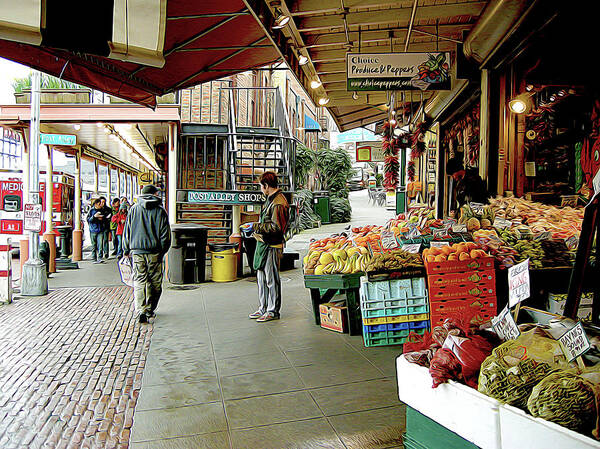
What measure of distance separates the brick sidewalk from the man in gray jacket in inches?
15.2

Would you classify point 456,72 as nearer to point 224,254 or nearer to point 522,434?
point 224,254

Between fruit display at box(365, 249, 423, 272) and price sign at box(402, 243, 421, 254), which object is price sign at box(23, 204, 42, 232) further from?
price sign at box(402, 243, 421, 254)

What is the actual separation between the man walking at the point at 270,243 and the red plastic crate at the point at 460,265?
2294 mm

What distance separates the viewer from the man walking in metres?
6.53

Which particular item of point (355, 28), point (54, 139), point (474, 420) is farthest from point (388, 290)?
point (54, 139)

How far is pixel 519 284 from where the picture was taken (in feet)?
8.35

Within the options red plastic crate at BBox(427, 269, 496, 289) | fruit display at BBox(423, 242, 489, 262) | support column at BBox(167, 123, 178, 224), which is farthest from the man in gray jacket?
support column at BBox(167, 123, 178, 224)

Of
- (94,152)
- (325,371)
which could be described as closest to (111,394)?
(325,371)

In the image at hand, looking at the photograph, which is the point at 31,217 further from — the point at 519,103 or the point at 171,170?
the point at 519,103

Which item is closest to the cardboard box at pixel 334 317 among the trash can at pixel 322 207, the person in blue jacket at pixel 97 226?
the person in blue jacket at pixel 97 226

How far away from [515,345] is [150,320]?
18.7 ft

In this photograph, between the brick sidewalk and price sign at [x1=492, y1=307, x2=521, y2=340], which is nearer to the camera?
price sign at [x1=492, y1=307, x2=521, y2=340]

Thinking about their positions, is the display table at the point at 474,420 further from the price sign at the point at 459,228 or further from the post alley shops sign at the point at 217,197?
the post alley shops sign at the point at 217,197

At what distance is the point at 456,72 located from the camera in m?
7.82
